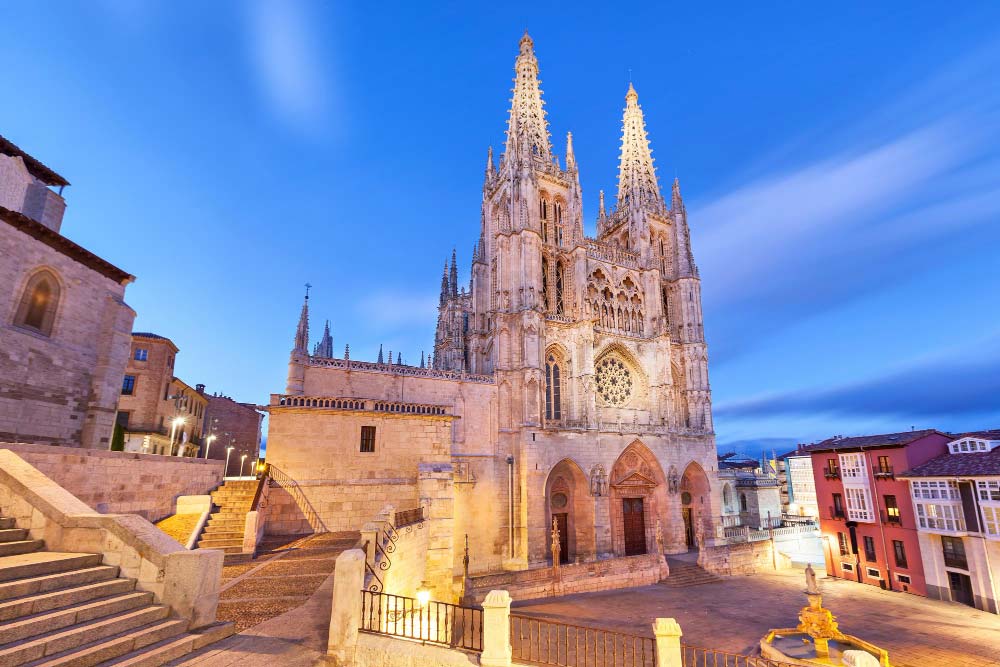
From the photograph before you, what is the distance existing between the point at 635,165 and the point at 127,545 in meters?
43.5

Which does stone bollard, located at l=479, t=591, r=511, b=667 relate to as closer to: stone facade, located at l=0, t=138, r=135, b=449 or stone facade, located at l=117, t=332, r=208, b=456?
stone facade, located at l=0, t=138, r=135, b=449

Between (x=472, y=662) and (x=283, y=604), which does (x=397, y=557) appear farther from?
(x=472, y=662)

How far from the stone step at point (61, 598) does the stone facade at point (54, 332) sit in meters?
10.9

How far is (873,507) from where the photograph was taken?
2770 cm

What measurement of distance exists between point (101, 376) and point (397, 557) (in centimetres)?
1271

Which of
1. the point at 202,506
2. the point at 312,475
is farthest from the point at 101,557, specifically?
the point at 312,475

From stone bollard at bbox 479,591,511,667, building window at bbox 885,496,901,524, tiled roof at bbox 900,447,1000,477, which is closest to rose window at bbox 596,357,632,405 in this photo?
building window at bbox 885,496,901,524

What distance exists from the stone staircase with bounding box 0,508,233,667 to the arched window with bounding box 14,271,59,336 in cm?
1071

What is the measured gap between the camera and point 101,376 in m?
15.6

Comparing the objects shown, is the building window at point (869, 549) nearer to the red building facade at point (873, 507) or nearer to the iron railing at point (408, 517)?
the red building facade at point (873, 507)

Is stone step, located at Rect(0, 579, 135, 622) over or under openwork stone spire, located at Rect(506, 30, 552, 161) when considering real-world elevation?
under

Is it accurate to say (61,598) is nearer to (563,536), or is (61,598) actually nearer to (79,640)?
(79,640)

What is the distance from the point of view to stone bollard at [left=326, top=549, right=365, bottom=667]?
6.68 m

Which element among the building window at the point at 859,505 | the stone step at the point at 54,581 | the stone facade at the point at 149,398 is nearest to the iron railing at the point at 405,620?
the stone step at the point at 54,581
